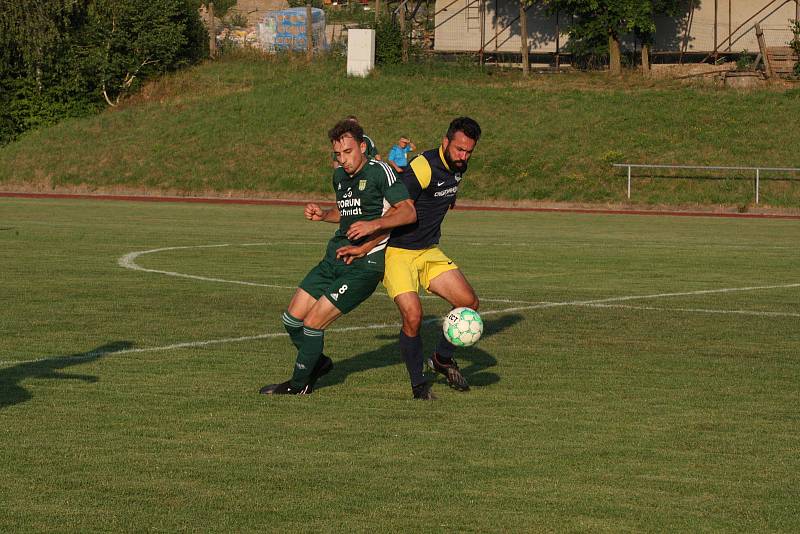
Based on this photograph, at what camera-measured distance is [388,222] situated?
9320 millimetres

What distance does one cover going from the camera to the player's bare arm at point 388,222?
9211mm

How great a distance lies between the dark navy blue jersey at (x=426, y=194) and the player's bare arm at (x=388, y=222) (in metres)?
0.49

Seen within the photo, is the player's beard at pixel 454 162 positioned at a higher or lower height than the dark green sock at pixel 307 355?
higher

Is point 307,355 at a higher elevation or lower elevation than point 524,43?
lower

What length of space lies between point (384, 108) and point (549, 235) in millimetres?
25713

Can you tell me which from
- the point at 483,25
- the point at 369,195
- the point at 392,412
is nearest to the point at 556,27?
the point at 483,25

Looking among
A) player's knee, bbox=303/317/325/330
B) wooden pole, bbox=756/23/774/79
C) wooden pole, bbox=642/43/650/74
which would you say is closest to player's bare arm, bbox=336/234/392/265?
player's knee, bbox=303/317/325/330

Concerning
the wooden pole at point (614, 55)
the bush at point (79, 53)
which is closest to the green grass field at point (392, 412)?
the wooden pole at point (614, 55)

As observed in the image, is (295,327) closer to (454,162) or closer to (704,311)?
(454,162)

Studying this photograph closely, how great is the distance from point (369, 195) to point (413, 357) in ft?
4.03

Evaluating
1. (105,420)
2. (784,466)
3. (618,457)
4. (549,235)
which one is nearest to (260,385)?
(105,420)

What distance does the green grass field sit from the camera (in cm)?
649

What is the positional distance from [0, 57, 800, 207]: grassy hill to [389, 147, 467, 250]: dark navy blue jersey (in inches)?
1262

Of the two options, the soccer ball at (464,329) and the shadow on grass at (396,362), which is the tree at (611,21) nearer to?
the shadow on grass at (396,362)
